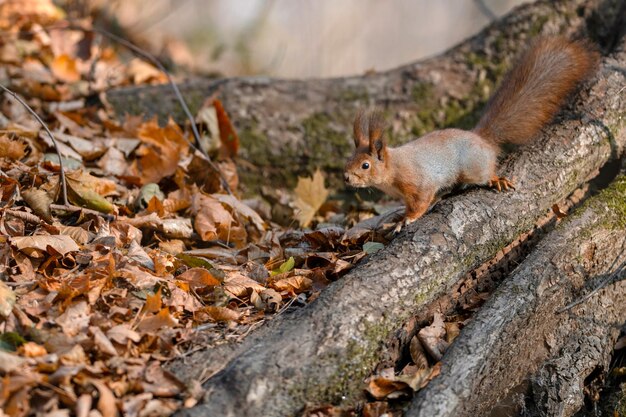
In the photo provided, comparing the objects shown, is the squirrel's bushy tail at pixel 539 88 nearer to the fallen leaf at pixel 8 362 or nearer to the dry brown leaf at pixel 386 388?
the dry brown leaf at pixel 386 388

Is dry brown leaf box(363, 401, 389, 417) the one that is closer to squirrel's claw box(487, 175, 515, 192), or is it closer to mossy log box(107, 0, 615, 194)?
squirrel's claw box(487, 175, 515, 192)

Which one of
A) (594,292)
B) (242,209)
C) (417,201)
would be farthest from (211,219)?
(594,292)

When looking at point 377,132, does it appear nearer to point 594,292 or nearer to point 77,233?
point 594,292

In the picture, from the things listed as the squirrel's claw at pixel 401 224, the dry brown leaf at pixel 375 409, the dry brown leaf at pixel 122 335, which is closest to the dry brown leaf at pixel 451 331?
the dry brown leaf at pixel 375 409

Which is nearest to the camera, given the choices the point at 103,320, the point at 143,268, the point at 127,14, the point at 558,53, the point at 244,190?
the point at 103,320

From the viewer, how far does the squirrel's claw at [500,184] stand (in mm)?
3230

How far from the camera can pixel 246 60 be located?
8.24 m

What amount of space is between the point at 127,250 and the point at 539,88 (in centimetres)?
222

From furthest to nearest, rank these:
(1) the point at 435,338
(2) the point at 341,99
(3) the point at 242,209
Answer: (2) the point at 341,99
(3) the point at 242,209
(1) the point at 435,338

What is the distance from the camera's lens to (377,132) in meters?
3.29

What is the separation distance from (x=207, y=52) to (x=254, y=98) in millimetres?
3796

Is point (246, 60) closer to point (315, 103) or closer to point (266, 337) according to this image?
point (315, 103)

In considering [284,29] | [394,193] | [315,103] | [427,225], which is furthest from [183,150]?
[284,29]

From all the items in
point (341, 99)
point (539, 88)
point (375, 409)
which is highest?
point (539, 88)
